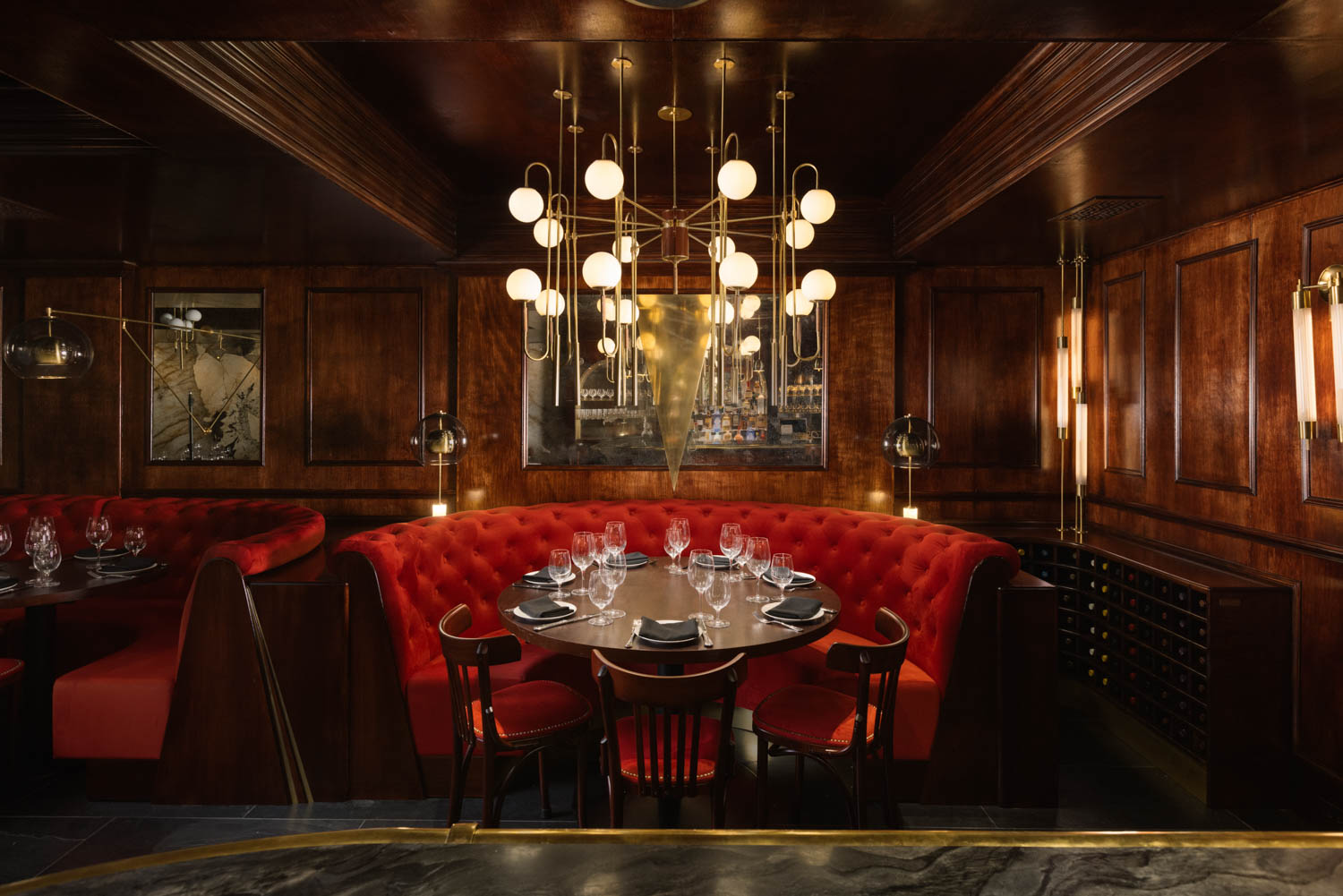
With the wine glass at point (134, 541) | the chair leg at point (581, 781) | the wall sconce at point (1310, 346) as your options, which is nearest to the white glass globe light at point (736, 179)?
the chair leg at point (581, 781)

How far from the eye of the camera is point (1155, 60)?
2.15 metres

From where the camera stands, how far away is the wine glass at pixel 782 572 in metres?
2.92

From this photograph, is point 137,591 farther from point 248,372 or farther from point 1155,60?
point 1155,60

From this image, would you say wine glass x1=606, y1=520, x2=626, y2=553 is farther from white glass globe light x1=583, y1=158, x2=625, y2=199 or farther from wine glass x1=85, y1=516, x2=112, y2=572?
wine glass x1=85, y1=516, x2=112, y2=572

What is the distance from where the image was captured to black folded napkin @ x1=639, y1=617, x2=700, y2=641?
7.41 ft

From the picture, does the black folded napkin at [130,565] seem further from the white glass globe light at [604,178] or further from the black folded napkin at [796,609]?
the black folded napkin at [796,609]

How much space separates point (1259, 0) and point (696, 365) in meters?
2.90

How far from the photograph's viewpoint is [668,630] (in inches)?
90.9

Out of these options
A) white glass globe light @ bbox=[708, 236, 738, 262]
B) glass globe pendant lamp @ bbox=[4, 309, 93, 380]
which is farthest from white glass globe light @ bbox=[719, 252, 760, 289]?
glass globe pendant lamp @ bbox=[4, 309, 93, 380]

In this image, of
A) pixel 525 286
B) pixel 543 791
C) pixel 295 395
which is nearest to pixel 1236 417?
pixel 525 286

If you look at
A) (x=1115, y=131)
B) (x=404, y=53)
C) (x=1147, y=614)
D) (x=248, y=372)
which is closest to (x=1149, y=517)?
(x=1147, y=614)

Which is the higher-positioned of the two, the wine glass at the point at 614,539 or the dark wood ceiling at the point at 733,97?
the dark wood ceiling at the point at 733,97

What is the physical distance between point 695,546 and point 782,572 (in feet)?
4.69

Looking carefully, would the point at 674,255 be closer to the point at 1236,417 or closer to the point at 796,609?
the point at 796,609
